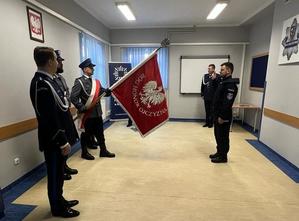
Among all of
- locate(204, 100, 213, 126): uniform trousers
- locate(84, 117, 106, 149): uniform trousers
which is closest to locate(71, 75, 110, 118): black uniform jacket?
locate(84, 117, 106, 149): uniform trousers

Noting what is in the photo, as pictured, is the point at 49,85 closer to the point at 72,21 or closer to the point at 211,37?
the point at 72,21

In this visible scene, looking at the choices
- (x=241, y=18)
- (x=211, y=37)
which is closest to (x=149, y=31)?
(x=211, y=37)

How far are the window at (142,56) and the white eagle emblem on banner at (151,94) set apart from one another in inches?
122

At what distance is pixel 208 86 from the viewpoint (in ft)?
17.4

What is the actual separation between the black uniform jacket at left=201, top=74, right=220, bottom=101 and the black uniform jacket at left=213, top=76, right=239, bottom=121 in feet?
6.84

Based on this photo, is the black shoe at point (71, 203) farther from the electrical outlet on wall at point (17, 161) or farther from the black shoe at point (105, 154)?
the black shoe at point (105, 154)

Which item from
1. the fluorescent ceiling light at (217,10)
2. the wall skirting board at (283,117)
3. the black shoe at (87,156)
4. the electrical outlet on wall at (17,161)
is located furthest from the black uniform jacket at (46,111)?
the fluorescent ceiling light at (217,10)

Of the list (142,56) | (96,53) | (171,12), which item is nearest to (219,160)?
(171,12)

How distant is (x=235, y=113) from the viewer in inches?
234

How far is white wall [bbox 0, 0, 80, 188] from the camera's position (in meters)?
2.27

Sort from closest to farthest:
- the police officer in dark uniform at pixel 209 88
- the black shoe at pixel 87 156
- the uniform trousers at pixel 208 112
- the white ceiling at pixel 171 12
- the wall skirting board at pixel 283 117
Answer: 1. the wall skirting board at pixel 283 117
2. the black shoe at pixel 87 156
3. the white ceiling at pixel 171 12
4. the police officer in dark uniform at pixel 209 88
5. the uniform trousers at pixel 208 112

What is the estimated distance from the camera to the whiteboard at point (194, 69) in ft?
19.2

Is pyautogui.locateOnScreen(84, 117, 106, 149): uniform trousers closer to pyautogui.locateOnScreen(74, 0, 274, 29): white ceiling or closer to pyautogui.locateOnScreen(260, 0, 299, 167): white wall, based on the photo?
pyautogui.locateOnScreen(74, 0, 274, 29): white ceiling

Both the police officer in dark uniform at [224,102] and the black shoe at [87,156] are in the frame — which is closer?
the police officer in dark uniform at [224,102]
